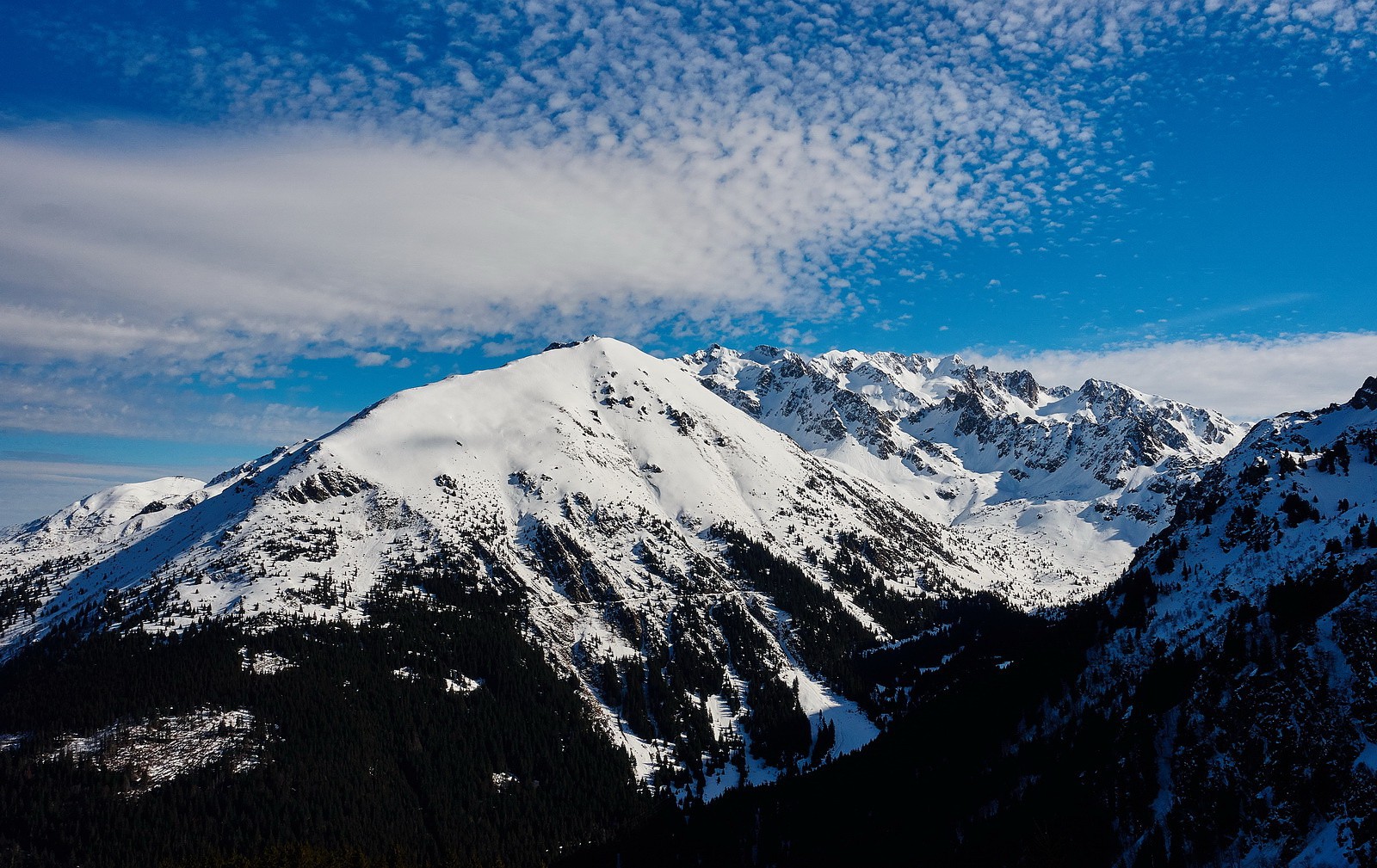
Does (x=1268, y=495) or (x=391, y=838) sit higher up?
(x=1268, y=495)

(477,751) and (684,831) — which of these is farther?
(477,751)

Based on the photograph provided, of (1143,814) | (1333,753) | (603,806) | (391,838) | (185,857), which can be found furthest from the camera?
(603,806)

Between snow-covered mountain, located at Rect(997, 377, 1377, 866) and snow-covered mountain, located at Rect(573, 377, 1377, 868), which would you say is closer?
snow-covered mountain, located at Rect(997, 377, 1377, 866)

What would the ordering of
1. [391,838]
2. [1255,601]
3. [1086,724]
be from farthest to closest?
1. [391,838]
2. [1086,724]
3. [1255,601]

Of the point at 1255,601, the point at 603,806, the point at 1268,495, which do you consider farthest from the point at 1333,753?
the point at 603,806

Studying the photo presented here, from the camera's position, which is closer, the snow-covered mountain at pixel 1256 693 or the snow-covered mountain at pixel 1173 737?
the snow-covered mountain at pixel 1256 693

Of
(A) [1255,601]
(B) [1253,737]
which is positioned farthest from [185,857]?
(A) [1255,601]

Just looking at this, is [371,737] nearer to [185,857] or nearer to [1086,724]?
[185,857]

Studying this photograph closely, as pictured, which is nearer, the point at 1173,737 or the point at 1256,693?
the point at 1256,693

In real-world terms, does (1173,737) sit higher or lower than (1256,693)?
lower

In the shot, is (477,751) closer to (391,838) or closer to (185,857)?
(391,838)

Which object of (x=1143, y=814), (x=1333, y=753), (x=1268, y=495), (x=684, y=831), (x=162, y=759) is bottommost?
(x=684, y=831)
